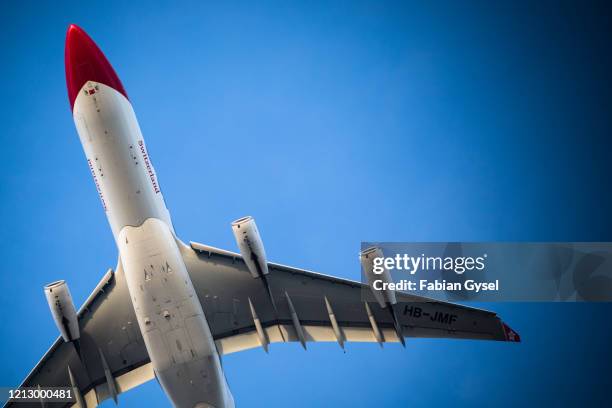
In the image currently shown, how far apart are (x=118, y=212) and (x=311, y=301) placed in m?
7.71

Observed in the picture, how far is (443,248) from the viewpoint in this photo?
93.8 feet

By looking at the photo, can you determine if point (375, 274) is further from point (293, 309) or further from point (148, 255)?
point (148, 255)

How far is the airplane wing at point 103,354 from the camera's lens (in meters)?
25.9

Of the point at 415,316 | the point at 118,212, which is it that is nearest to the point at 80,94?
the point at 118,212

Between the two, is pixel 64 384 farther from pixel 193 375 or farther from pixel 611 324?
pixel 611 324

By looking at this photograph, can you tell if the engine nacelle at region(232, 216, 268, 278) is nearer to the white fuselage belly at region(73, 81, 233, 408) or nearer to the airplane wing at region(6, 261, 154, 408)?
the white fuselage belly at region(73, 81, 233, 408)

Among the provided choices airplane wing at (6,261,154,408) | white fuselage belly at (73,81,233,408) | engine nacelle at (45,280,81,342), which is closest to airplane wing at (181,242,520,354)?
white fuselage belly at (73,81,233,408)

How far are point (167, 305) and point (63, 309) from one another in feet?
11.2

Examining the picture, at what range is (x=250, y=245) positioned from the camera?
23.7 metres

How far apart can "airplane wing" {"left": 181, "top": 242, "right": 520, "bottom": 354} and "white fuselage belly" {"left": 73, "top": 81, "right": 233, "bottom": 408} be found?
1.93 metres

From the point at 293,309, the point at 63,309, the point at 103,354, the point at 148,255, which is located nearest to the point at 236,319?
the point at 293,309

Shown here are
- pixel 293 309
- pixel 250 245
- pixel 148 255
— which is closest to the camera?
pixel 148 255

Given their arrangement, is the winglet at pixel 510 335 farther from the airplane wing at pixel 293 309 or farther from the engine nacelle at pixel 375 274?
the engine nacelle at pixel 375 274

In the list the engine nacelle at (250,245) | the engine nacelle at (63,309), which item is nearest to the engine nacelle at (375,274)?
the engine nacelle at (250,245)
